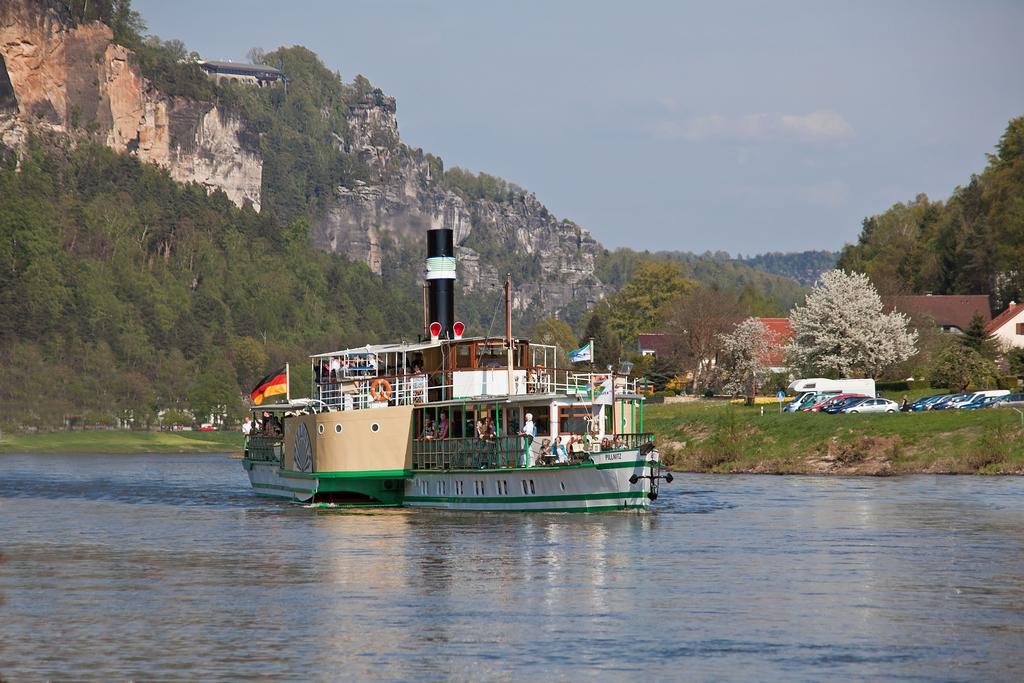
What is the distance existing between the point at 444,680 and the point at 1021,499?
38.8m

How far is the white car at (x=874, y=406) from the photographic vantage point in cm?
9388

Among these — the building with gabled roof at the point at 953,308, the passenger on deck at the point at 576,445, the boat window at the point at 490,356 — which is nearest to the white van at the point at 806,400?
the boat window at the point at 490,356

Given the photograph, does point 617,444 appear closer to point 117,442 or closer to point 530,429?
point 530,429

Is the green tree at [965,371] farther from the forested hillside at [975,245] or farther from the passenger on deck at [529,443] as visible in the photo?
the passenger on deck at [529,443]

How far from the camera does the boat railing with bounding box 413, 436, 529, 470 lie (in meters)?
54.8

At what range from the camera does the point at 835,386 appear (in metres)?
109

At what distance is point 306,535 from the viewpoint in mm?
50562

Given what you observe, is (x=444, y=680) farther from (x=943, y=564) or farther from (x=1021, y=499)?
(x=1021, y=499)

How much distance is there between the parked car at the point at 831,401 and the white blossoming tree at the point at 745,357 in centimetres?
3812

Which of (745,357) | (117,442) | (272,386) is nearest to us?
(272,386)

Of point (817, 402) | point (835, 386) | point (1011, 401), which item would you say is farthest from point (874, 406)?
point (835, 386)

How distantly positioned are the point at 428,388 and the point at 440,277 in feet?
25.1

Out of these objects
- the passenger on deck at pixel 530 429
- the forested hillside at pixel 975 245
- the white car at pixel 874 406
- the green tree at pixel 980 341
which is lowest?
the passenger on deck at pixel 530 429

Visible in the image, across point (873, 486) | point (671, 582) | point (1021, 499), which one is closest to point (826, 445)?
point (873, 486)
